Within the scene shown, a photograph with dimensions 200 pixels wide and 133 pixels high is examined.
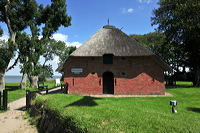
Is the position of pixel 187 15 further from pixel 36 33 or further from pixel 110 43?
pixel 36 33

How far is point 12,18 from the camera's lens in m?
20.1

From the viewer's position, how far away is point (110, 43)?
15.2m

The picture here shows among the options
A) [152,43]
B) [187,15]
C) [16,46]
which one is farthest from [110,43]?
[152,43]

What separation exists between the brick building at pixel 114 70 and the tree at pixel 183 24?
31.9ft

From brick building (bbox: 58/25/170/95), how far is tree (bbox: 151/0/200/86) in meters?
9.71

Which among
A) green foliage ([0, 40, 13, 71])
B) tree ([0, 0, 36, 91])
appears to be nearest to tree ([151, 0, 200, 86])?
tree ([0, 0, 36, 91])

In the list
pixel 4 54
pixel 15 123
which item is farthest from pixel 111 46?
pixel 4 54

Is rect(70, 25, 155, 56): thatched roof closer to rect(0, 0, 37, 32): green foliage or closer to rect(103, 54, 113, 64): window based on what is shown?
rect(103, 54, 113, 64): window

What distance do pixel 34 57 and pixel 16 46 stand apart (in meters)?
2.98

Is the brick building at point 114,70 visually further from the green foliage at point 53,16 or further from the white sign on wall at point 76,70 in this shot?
the green foliage at point 53,16

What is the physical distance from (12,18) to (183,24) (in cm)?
2549

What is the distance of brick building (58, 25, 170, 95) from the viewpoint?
46.3 ft

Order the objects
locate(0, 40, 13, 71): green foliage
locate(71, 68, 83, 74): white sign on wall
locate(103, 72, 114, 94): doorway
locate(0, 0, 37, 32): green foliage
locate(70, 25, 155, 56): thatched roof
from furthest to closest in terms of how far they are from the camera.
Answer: locate(0, 0, 37, 32): green foliage
locate(0, 40, 13, 71): green foliage
locate(103, 72, 114, 94): doorway
locate(71, 68, 83, 74): white sign on wall
locate(70, 25, 155, 56): thatched roof

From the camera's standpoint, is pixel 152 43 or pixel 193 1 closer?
pixel 193 1
